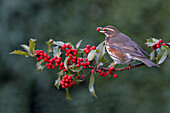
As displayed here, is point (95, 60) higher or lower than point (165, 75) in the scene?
higher

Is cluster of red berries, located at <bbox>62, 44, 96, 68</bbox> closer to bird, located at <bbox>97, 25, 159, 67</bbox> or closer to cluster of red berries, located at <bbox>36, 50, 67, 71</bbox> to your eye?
cluster of red berries, located at <bbox>36, 50, 67, 71</bbox>

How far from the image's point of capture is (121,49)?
238 centimetres

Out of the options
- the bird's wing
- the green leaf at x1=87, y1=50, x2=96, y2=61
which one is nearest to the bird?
the bird's wing

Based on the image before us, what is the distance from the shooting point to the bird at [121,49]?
2.25 m

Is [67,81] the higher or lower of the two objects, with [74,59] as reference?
lower

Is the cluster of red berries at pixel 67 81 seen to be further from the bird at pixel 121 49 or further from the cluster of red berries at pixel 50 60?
the bird at pixel 121 49

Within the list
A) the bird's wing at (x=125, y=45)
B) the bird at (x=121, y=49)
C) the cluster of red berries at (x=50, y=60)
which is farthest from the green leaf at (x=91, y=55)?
the bird's wing at (x=125, y=45)

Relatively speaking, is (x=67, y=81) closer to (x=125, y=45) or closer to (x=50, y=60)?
(x=50, y=60)

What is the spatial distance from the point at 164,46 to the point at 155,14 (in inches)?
147

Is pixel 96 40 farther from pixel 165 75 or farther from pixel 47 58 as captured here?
pixel 47 58

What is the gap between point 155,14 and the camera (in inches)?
214

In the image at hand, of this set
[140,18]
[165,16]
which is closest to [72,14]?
[140,18]

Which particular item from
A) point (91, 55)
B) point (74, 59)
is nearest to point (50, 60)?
point (74, 59)

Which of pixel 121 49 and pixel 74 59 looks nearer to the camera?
pixel 74 59
